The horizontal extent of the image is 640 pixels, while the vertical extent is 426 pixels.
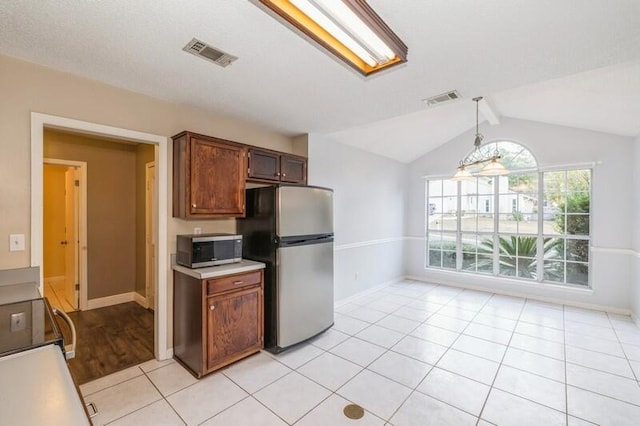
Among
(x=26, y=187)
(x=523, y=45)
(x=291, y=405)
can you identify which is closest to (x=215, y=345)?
(x=291, y=405)

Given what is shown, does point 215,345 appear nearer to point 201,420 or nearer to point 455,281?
point 201,420

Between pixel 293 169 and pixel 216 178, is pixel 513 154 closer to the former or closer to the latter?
pixel 293 169

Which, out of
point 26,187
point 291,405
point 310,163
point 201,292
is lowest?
point 291,405

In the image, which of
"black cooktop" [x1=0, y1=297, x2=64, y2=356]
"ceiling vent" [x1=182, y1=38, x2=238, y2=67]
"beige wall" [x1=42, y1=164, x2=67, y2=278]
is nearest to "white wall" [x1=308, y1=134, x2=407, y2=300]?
"ceiling vent" [x1=182, y1=38, x2=238, y2=67]

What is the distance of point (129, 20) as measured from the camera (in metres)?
1.69

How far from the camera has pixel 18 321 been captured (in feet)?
4.47

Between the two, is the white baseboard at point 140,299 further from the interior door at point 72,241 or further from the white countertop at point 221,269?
the white countertop at point 221,269

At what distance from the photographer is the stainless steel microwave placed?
270 cm

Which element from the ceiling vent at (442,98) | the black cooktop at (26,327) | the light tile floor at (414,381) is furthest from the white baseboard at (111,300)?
the ceiling vent at (442,98)

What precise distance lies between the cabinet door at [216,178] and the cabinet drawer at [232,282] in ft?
2.16

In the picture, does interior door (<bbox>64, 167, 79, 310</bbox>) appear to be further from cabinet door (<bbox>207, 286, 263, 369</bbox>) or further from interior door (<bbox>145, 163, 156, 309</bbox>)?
cabinet door (<bbox>207, 286, 263, 369</bbox>)

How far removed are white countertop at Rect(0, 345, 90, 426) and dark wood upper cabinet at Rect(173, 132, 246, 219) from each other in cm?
182

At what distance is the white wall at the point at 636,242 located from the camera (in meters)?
3.79

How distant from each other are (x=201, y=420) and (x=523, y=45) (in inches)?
133
